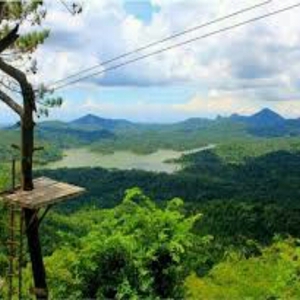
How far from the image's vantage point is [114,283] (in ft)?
32.3

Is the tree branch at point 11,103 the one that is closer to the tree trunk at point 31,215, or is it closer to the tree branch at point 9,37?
the tree trunk at point 31,215

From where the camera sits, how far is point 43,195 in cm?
1038

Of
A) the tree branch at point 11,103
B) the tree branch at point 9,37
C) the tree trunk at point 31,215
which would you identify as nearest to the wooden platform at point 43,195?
the tree trunk at point 31,215

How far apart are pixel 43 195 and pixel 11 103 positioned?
5.46 feet

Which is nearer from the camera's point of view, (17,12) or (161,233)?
(161,233)

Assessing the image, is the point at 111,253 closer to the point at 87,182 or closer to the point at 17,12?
the point at 17,12

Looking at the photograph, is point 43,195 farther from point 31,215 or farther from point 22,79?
point 22,79

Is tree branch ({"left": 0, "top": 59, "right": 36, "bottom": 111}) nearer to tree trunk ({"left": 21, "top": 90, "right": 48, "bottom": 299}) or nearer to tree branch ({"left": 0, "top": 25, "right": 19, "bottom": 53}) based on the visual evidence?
tree trunk ({"left": 21, "top": 90, "right": 48, "bottom": 299})

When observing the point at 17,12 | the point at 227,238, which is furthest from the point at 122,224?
the point at 227,238

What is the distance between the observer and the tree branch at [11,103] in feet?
34.8

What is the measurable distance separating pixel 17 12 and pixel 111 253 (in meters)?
4.32

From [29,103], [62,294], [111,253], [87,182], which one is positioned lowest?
[87,182]

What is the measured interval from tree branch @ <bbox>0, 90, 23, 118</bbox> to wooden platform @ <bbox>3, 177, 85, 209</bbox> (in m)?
1.29

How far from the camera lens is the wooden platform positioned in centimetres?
1007
